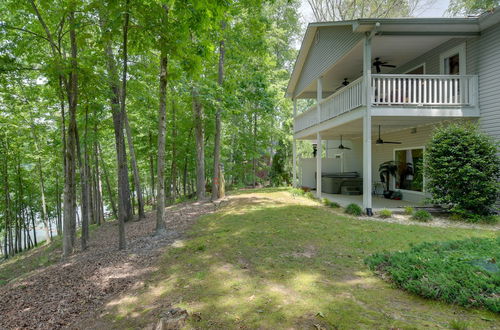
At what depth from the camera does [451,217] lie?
24.6 ft

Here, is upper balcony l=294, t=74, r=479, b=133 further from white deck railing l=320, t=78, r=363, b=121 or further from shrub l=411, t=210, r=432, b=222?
shrub l=411, t=210, r=432, b=222

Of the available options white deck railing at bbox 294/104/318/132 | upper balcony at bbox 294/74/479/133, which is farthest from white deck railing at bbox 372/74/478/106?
white deck railing at bbox 294/104/318/132

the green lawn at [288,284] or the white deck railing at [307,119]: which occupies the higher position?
→ the white deck railing at [307,119]

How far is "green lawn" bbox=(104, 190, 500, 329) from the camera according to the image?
8.89 ft

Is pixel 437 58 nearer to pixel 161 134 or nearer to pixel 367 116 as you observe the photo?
pixel 367 116

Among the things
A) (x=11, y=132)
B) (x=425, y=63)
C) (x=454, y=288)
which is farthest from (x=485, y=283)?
(x=11, y=132)

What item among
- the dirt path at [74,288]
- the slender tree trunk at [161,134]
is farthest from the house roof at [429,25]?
the dirt path at [74,288]

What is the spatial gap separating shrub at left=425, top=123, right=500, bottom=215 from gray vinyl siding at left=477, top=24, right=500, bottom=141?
27.6 inches

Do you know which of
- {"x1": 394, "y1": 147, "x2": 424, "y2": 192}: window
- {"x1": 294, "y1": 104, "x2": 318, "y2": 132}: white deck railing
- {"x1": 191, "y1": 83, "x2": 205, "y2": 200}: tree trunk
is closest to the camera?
{"x1": 394, "y1": 147, "x2": 424, "y2": 192}: window

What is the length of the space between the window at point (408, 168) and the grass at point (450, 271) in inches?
253

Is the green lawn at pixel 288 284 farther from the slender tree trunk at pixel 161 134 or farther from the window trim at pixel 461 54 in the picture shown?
the window trim at pixel 461 54

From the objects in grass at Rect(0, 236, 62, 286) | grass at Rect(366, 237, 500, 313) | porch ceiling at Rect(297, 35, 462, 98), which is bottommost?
grass at Rect(0, 236, 62, 286)

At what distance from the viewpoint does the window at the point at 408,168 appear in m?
10.5

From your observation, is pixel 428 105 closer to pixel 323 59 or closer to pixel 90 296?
pixel 323 59
